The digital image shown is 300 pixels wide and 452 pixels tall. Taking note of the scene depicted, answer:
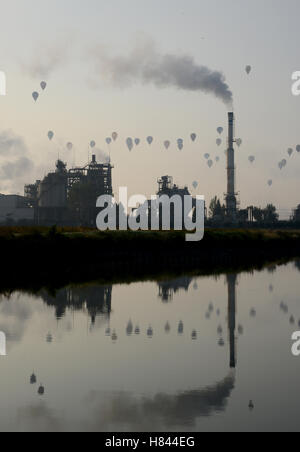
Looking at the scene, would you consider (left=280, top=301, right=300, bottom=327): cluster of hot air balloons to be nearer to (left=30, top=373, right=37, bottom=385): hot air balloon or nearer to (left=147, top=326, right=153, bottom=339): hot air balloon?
(left=147, top=326, right=153, bottom=339): hot air balloon


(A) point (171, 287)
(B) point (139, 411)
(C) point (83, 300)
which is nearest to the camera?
(B) point (139, 411)

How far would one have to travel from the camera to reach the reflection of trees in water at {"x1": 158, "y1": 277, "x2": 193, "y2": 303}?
2907 cm

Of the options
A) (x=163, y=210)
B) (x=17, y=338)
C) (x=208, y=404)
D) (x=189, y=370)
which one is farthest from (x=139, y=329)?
(x=163, y=210)

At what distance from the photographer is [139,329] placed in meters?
19.2

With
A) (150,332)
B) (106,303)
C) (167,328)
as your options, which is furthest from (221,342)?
(106,303)

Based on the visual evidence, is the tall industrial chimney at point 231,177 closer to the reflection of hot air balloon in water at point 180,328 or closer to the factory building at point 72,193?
the factory building at point 72,193

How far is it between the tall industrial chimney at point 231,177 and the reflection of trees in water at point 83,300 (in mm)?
93578

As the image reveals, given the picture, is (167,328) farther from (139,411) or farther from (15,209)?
(15,209)

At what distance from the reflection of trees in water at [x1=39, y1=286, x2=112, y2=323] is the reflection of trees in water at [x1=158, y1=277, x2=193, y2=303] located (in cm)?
231

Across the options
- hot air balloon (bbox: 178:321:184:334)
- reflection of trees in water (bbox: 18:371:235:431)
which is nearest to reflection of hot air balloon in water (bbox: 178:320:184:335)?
hot air balloon (bbox: 178:321:184:334)

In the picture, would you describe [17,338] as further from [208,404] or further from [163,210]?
[163,210]

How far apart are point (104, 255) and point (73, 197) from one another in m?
78.8

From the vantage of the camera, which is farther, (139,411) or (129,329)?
(129,329)

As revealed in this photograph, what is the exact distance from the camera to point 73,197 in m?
129
